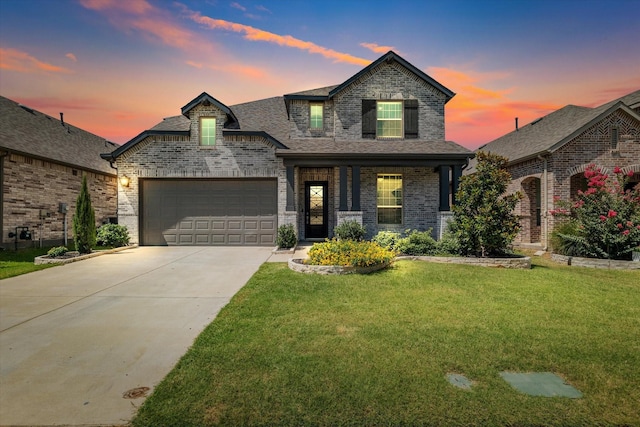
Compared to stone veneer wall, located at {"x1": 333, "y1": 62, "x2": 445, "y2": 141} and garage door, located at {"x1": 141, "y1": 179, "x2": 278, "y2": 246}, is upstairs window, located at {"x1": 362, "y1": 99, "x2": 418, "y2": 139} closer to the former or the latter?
stone veneer wall, located at {"x1": 333, "y1": 62, "x2": 445, "y2": 141}

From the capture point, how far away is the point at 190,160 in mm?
13164

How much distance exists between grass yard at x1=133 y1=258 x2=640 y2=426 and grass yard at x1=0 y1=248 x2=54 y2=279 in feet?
21.0

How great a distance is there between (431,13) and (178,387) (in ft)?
44.6

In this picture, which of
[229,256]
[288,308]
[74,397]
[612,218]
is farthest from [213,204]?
[612,218]

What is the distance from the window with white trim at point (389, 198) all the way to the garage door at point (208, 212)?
4589mm

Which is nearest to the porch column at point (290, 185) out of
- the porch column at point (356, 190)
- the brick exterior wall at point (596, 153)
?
the porch column at point (356, 190)

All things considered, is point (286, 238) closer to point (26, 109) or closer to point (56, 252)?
point (56, 252)

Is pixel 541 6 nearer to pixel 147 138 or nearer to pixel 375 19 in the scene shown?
pixel 375 19

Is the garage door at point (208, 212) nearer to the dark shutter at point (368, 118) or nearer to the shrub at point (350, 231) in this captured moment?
the shrub at point (350, 231)

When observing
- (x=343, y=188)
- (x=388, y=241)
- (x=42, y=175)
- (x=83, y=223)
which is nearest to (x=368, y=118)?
(x=343, y=188)

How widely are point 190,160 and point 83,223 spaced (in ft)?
14.6

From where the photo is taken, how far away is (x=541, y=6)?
1144cm

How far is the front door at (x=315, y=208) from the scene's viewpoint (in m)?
14.4

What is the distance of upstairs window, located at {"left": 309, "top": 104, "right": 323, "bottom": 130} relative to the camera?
14180mm
